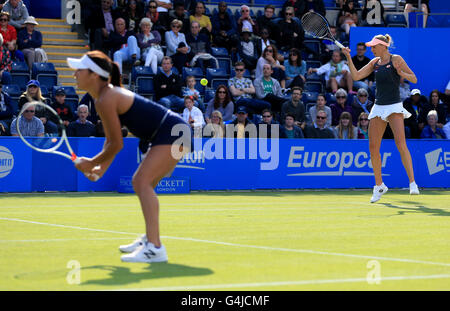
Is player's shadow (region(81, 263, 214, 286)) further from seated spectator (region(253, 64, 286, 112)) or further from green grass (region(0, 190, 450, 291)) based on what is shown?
seated spectator (region(253, 64, 286, 112))

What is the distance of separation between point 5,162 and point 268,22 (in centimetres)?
978

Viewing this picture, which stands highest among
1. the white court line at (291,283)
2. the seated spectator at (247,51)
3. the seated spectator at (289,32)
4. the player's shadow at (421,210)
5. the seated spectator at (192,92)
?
the seated spectator at (289,32)

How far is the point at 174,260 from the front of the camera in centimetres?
689

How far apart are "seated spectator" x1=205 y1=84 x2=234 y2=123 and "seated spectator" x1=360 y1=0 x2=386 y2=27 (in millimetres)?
7247

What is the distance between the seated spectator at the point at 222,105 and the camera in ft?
60.7

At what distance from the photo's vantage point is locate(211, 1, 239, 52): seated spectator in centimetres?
2164

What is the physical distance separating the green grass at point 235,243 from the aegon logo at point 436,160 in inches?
183

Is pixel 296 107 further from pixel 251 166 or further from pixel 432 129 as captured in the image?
pixel 432 129

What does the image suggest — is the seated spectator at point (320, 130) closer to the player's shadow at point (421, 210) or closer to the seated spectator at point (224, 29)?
the seated spectator at point (224, 29)

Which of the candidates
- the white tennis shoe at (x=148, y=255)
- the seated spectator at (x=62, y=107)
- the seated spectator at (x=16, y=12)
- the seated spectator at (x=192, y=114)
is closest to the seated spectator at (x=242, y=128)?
the seated spectator at (x=192, y=114)

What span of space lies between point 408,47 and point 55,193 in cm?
1173

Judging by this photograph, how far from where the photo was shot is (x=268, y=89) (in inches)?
789
